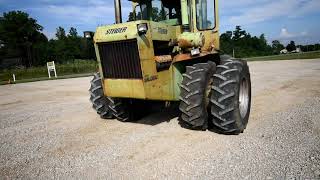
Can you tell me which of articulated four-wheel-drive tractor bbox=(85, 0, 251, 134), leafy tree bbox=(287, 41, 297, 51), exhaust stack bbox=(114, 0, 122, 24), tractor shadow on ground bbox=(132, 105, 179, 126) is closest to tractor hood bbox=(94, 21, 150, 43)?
articulated four-wheel-drive tractor bbox=(85, 0, 251, 134)

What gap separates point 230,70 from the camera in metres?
6.05

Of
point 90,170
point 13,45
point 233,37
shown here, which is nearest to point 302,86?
point 90,170

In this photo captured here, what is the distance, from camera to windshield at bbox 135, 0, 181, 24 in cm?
699

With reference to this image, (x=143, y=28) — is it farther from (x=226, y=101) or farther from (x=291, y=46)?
(x=291, y=46)

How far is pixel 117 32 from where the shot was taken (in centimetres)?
586

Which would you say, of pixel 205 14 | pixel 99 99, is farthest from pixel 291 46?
pixel 99 99

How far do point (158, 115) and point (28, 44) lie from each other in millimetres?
86119

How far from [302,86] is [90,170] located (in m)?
10.3

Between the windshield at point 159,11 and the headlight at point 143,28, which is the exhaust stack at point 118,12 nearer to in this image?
the windshield at point 159,11

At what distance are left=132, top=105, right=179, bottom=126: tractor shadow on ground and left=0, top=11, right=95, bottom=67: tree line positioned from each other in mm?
76131

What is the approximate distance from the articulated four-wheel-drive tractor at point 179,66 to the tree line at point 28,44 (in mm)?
77820

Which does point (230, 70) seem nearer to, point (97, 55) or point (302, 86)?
point (97, 55)

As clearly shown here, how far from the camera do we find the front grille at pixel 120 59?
19.2 ft

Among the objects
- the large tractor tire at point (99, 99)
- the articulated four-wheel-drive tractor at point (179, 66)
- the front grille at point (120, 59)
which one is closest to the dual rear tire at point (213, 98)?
the articulated four-wheel-drive tractor at point (179, 66)
